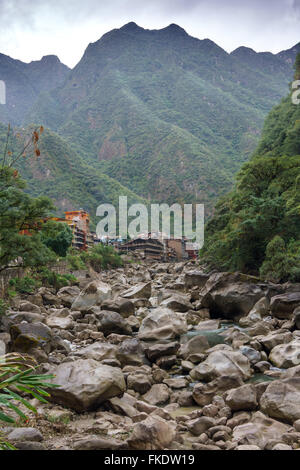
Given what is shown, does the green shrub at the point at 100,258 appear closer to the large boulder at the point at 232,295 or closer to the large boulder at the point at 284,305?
the large boulder at the point at 232,295

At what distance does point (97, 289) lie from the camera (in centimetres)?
2172

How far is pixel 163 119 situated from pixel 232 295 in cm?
12688

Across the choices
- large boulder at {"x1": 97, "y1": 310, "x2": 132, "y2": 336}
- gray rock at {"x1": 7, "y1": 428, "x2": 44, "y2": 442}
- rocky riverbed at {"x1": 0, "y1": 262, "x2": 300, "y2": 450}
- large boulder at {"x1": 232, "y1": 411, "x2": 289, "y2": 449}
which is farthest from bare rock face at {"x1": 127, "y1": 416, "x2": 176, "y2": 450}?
large boulder at {"x1": 97, "y1": 310, "x2": 132, "y2": 336}

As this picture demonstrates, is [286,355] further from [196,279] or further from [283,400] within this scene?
[196,279]

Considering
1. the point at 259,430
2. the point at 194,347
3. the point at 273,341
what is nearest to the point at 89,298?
the point at 194,347

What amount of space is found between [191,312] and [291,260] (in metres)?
5.61

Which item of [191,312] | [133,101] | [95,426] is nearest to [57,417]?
[95,426]

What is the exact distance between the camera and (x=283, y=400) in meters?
6.94

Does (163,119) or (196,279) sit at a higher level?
(163,119)

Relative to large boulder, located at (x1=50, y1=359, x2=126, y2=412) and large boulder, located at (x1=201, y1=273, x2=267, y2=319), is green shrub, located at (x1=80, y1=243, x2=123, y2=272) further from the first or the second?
large boulder, located at (x1=50, y1=359, x2=126, y2=412)

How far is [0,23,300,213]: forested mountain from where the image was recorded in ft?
363

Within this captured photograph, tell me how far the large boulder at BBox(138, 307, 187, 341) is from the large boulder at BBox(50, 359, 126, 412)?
6.27 meters

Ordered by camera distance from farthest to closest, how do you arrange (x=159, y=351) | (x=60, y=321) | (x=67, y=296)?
(x=67, y=296), (x=60, y=321), (x=159, y=351)

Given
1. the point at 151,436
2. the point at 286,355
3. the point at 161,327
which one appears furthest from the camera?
the point at 161,327
